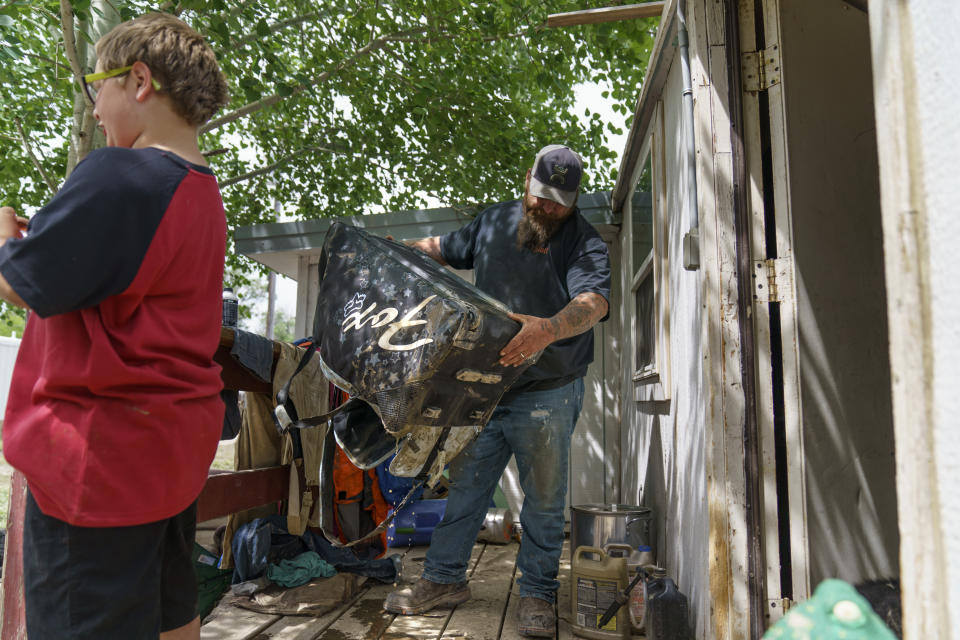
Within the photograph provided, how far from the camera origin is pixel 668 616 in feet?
8.56

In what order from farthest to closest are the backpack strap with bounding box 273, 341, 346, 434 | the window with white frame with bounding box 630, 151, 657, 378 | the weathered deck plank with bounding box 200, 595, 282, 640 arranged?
the window with white frame with bounding box 630, 151, 657, 378 → the weathered deck plank with bounding box 200, 595, 282, 640 → the backpack strap with bounding box 273, 341, 346, 434

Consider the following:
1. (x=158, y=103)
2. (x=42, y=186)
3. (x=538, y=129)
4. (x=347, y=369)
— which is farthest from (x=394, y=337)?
(x=42, y=186)

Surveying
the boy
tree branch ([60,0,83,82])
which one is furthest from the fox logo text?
tree branch ([60,0,83,82])

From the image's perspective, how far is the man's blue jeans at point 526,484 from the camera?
3.27 metres

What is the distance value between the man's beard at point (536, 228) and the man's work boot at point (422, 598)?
171cm

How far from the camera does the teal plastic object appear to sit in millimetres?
844

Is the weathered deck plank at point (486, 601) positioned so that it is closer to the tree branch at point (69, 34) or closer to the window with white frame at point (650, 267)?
the window with white frame at point (650, 267)

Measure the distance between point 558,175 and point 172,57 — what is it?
2.03 meters

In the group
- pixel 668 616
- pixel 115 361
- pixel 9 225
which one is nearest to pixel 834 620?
pixel 115 361

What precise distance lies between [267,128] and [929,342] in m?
8.57

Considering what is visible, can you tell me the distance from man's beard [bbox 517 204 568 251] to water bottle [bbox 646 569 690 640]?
66.2 inches

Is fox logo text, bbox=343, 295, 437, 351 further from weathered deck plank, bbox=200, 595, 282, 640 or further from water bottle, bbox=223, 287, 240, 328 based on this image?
water bottle, bbox=223, 287, 240, 328

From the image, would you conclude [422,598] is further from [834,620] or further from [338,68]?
[338,68]

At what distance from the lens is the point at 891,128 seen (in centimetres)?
94
